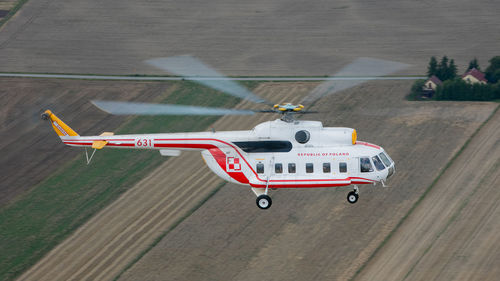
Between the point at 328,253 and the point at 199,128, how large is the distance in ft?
62.0

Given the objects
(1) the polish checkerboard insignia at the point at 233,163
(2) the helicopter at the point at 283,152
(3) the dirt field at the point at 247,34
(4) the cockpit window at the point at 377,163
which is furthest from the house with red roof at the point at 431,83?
(1) the polish checkerboard insignia at the point at 233,163

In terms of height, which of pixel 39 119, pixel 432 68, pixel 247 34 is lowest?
pixel 432 68

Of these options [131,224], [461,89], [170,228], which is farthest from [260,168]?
[461,89]

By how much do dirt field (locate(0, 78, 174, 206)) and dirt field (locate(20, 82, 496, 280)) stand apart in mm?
7571

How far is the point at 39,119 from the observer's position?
6238 cm

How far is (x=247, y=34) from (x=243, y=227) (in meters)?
35.5

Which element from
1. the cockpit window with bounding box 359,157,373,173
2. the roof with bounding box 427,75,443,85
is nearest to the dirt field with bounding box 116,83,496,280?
the cockpit window with bounding box 359,157,373,173

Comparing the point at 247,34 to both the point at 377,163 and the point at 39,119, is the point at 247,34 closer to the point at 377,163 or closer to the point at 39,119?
the point at 39,119

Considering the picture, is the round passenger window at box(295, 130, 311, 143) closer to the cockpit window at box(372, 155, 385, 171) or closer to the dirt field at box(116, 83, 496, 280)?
the cockpit window at box(372, 155, 385, 171)

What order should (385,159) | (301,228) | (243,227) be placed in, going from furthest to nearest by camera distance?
(243,227) < (301,228) < (385,159)

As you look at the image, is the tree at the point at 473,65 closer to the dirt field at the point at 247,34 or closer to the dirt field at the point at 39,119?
the dirt field at the point at 247,34

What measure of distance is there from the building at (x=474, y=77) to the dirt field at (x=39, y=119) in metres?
23.9

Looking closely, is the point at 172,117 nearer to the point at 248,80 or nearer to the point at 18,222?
the point at 248,80

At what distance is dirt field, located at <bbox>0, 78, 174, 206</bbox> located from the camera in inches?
2131
